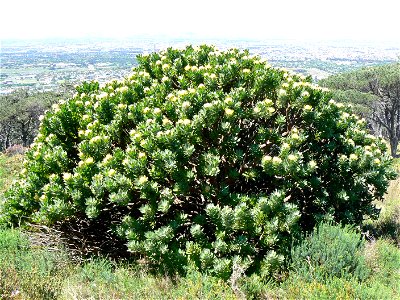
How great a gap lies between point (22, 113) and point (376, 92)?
1509 inches

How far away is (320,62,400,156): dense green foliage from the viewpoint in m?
27.0

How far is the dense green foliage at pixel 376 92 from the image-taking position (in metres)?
27.0

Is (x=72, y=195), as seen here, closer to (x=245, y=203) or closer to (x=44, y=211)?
(x=44, y=211)

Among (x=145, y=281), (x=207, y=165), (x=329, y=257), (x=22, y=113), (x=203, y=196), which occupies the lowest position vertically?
(x=22, y=113)

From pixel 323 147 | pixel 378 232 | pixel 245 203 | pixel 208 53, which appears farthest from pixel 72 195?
pixel 378 232

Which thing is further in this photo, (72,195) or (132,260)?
(132,260)

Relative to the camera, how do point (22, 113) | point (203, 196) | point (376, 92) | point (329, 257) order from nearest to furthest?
point (329, 257) → point (203, 196) → point (376, 92) → point (22, 113)

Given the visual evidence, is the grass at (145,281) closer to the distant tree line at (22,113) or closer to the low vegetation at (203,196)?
the low vegetation at (203,196)

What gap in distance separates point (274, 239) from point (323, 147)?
5.69 feet

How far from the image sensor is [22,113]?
43.8 meters

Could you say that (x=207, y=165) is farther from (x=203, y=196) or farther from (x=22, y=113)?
(x=22, y=113)

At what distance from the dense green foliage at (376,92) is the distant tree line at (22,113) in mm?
31370

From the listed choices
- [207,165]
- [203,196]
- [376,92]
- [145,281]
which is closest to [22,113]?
[376,92]

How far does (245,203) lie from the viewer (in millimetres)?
4379
